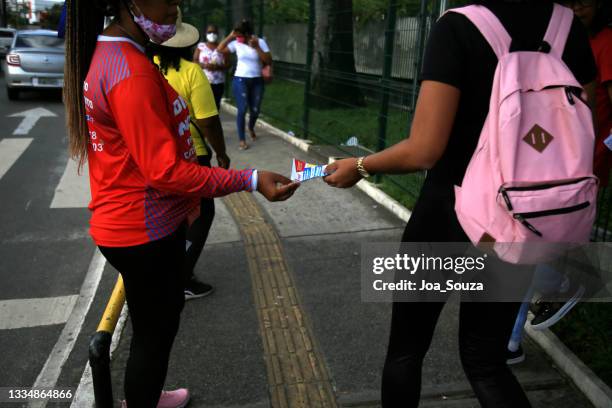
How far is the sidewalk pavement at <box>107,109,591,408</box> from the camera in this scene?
9.54 ft

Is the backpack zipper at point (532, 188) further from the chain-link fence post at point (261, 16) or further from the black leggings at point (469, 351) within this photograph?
the chain-link fence post at point (261, 16)

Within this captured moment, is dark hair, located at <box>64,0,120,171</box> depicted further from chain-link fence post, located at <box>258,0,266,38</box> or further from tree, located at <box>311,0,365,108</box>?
chain-link fence post, located at <box>258,0,266,38</box>

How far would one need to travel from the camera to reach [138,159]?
1809mm

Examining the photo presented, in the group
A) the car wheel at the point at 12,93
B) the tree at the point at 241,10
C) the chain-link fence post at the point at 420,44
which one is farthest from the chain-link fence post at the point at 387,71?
the car wheel at the point at 12,93

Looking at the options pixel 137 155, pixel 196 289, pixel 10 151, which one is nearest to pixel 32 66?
pixel 10 151

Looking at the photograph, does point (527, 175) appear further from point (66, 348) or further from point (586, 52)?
point (66, 348)

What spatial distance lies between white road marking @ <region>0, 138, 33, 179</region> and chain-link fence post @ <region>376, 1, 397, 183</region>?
A: 15.9ft

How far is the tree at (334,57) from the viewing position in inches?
278

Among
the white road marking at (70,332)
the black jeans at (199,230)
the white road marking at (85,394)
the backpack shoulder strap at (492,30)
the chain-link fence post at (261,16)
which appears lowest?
the white road marking at (70,332)

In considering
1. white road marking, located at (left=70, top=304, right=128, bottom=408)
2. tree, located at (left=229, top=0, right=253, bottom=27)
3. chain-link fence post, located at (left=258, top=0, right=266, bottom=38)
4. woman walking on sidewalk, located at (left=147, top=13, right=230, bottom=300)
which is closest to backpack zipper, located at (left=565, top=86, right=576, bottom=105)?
woman walking on sidewalk, located at (left=147, top=13, right=230, bottom=300)

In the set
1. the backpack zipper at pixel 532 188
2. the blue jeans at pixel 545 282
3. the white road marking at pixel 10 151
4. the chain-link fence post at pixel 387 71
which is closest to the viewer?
the backpack zipper at pixel 532 188

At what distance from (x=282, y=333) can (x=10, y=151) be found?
6802mm

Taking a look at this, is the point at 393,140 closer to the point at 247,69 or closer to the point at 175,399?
the point at 247,69

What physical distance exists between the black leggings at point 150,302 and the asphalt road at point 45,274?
1.05 m
